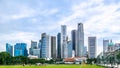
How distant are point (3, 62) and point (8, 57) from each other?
7.38 metres

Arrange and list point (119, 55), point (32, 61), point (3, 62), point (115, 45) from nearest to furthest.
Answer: point (119, 55) → point (3, 62) → point (32, 61) → point (115, 45)

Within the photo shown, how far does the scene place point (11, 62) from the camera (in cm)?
14538

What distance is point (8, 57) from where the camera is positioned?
5679 inches

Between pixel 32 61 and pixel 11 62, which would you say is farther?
pixel 32 61

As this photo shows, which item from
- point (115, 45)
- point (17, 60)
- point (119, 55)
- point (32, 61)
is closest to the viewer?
point (119, 55)

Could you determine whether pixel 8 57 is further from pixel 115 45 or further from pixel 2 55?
pixel 115 45

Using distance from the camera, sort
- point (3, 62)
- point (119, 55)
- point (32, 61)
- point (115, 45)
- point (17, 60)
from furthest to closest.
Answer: point (115, 45), point (32, 61), point (17, 60), point (3, 62), point (119, 55)

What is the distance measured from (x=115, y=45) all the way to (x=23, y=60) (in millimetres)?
63353

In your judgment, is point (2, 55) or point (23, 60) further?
point (23, 60)

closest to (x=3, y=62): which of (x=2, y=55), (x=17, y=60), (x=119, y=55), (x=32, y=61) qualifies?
(x=2, y=55)

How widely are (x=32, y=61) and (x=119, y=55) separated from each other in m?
83.7

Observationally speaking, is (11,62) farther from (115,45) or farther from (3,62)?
(115,45)

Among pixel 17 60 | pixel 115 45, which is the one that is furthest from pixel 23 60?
pixel 115 45

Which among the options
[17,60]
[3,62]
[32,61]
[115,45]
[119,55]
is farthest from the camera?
[115,45]
